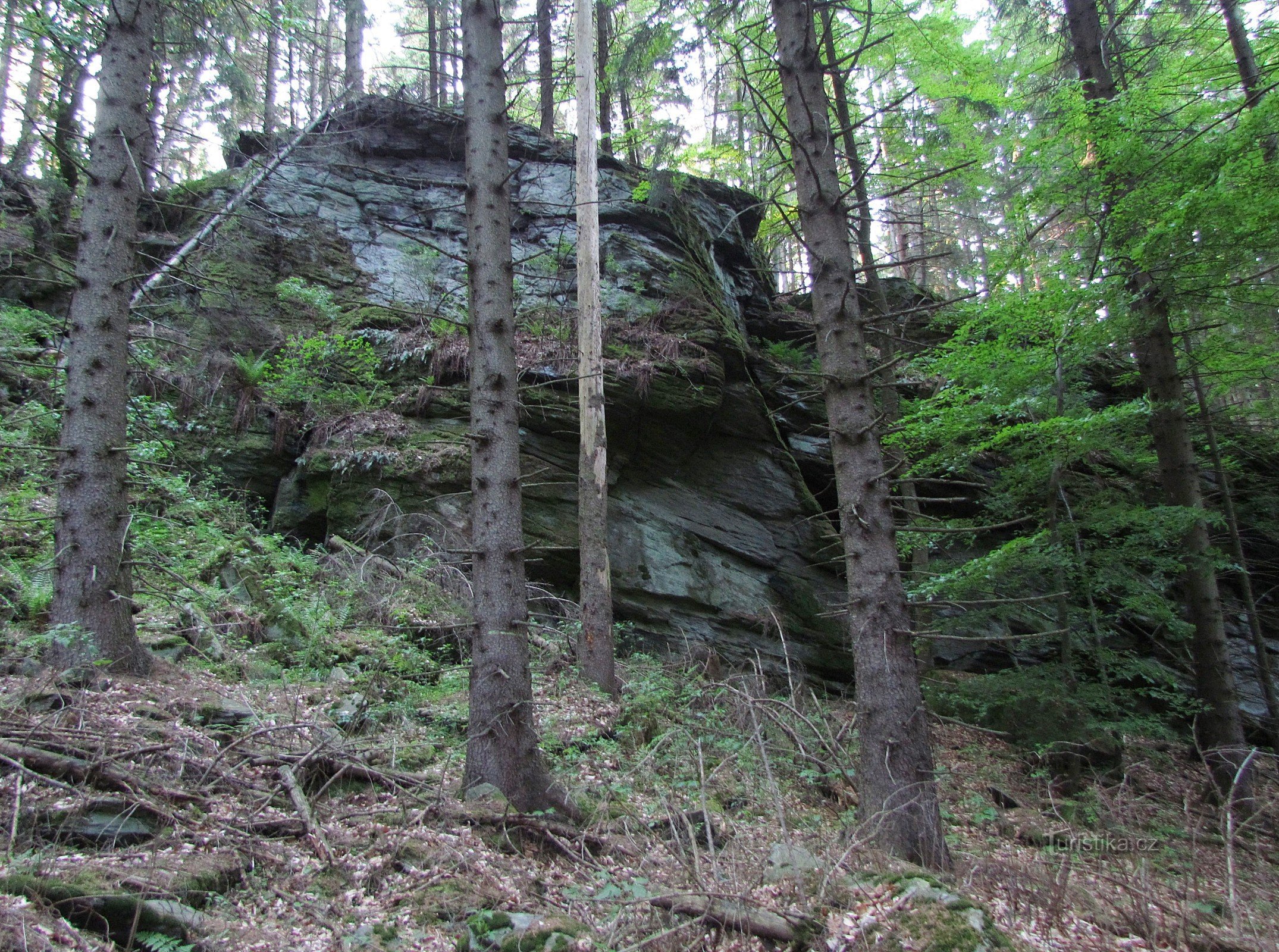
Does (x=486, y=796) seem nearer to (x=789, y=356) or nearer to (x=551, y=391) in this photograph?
(x=551, y=391)

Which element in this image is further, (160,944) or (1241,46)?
(1241,46)

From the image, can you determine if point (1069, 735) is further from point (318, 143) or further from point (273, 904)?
point (318, 143)

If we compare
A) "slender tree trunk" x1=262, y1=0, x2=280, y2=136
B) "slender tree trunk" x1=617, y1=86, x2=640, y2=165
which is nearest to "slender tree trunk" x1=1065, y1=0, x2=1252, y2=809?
"slender tree trunk" x1=617, y1=86, x2=640, y2=165

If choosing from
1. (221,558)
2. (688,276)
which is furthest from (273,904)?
(688,276)

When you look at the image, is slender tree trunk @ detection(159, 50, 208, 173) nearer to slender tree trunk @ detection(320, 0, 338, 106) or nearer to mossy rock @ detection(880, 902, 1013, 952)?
slender tree trunk @ detection(320, 0, 338, 106)

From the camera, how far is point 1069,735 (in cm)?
927

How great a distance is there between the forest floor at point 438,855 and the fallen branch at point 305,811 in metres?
0.02

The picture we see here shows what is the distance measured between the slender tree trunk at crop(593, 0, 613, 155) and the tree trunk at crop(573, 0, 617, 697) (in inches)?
200

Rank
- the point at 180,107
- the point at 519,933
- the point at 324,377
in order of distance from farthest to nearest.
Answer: the point at 180,107 → the point at 324,377 → the point at 519,933

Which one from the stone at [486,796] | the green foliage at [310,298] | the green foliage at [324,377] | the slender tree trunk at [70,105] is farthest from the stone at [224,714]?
the green foliage at [310,298]

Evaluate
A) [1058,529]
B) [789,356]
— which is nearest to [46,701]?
[1058,529]

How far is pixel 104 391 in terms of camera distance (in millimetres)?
5723

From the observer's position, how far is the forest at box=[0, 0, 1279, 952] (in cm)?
388

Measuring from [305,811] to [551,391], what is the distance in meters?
8.06
